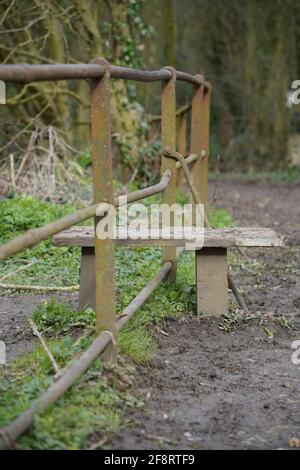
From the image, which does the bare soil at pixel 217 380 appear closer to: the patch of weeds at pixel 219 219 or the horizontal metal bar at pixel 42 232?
the horizontal metal bar at pixel 42 232

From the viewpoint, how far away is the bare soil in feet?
10.6

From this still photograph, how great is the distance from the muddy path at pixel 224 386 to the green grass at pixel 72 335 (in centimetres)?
12

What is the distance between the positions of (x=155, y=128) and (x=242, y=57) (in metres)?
8.28

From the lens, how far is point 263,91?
62.9ft

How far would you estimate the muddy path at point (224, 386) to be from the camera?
3.22 meters

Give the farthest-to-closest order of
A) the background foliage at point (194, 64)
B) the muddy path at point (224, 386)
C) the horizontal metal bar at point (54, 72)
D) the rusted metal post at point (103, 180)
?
the background foliage at point (194, 64) → the rusted metal post at point (103, 180) → the muddy path at point (224, 386) → the horizontal metal bar at point (54, 72)

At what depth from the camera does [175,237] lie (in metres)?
4.69

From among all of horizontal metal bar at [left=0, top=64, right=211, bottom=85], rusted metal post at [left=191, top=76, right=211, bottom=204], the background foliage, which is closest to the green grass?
rusted metal post at [left=191, top=76, right=211, bottom=204]

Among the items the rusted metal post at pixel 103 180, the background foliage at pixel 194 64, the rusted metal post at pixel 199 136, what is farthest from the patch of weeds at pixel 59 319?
the background foliage at pixel 194 64

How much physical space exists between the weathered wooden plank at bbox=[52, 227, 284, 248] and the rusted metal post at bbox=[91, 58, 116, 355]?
96 centimetres

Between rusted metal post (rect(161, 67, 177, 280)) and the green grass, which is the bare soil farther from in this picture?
rusted metal post (rect(161, 67, 177, 280))

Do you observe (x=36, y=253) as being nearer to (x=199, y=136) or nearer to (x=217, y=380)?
(x=199, y=136)
